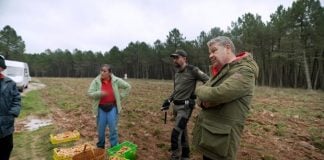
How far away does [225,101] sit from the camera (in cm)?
279

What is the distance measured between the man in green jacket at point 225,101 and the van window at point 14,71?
781 inches

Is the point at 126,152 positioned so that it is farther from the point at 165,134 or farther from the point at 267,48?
the point at 267,48

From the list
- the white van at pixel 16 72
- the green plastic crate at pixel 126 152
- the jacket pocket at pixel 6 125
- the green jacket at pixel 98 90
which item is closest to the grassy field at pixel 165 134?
the green plastic crate at pixel 126 152

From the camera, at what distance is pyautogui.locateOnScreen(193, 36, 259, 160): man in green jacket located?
278 centimetres

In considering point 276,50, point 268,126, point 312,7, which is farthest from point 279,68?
point 268,126

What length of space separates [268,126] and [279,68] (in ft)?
122

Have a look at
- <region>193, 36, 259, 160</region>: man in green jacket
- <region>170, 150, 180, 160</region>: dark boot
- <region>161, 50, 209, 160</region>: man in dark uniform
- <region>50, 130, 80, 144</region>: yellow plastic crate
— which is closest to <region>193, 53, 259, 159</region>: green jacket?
<region>193, 36, 259, 160</region>: man in green jacket

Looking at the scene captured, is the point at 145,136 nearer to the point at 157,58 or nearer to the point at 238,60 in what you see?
the point at 238,60

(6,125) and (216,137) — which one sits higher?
(216,137)

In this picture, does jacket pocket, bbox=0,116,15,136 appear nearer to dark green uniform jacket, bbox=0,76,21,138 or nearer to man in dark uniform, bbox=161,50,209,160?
dark green uniform jacket, bbox=0,76,21,138

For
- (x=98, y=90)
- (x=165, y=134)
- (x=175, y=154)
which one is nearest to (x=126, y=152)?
(x=175, y=154)

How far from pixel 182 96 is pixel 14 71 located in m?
18.2

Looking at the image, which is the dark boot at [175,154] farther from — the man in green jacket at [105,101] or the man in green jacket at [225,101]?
the man in green jacket at [225,101]

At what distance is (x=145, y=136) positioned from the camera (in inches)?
306
